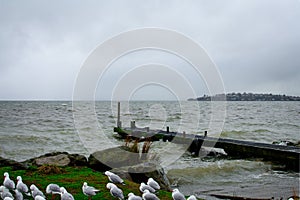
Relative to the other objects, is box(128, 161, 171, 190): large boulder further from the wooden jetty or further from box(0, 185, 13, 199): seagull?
the wooden jetty

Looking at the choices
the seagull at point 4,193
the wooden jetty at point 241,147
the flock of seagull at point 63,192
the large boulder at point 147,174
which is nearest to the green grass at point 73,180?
the flock of seagull at point 63,192

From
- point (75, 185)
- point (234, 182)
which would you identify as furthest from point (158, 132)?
point (75, 185)

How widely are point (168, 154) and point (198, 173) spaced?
7093mm

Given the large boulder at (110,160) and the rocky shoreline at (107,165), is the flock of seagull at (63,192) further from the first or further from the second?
the large boulder at (110,160)

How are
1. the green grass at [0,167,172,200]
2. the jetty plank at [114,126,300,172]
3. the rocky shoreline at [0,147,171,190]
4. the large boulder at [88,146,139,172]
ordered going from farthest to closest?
the jetty plank at [114,126,300,172], the large boulder at [88,146,139,172], the rocky shoreline at [0,147,171,190], the green grass at [0,167,172,200]

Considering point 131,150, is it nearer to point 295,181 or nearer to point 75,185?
point 75,185

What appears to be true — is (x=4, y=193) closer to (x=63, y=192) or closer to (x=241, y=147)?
(x=63, y=192)

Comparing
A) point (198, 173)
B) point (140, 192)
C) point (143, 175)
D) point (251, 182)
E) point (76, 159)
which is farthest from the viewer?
point (198, 173)

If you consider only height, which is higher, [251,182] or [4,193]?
[4,193]

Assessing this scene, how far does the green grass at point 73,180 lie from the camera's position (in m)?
8.79

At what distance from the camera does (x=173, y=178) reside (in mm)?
14438

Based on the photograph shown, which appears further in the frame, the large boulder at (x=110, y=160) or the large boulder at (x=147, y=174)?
the large boulder at (x=110, y=160)

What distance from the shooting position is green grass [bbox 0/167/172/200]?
8.79 metres

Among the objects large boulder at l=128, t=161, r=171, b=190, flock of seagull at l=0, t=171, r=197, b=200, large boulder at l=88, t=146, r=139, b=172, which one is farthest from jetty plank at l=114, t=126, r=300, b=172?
flock of seagull at l=0, t=171, r=197, b=200
